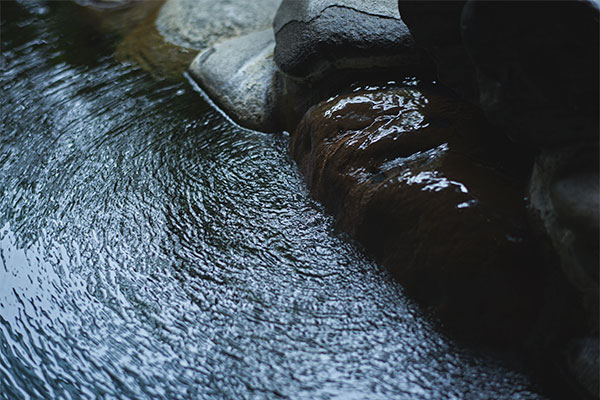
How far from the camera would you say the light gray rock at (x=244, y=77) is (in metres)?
3.96

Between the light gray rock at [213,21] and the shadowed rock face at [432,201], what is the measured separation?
7.86 ft

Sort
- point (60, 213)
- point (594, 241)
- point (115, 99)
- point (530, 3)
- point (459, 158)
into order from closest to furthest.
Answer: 1. point (594, 241)
2. point (530, 3)
3. point (459, 158)
4. point (60, 213)
5. point (115, 99)

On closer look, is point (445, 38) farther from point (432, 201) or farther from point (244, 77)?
Answer: point (244, 77)

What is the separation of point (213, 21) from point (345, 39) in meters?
2.49

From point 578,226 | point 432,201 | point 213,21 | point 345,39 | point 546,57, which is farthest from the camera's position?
point 213,21

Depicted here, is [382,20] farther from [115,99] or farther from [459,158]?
[115,99]

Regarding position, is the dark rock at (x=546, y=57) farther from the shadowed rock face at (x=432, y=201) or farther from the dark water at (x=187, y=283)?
the dark water at (x=187, y=283)

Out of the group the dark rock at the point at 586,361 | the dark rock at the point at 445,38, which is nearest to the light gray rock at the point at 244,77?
the dark rock at the point at 445,38

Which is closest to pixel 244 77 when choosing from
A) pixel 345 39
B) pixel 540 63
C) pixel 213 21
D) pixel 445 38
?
pixel 345 39

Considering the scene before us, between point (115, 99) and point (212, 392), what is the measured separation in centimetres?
295

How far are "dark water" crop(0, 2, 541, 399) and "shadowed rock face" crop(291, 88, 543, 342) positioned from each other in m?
0.13

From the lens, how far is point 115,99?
14.4ft

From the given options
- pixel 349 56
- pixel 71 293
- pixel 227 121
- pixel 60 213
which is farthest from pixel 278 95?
pixel 71 293

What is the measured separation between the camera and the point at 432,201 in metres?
2.34
